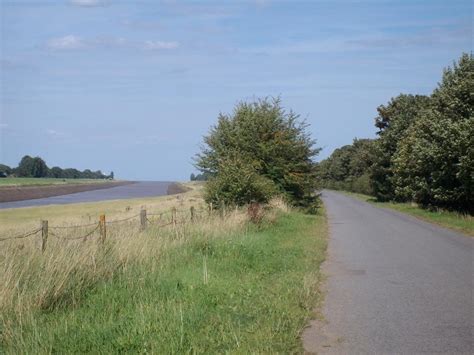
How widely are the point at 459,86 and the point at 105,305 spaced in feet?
84.1

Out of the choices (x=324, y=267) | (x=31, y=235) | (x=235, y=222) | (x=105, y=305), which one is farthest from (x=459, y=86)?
(x=105, y=305)

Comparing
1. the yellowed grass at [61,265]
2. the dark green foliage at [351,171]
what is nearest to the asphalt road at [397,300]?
the yellowed grass at [61,265]

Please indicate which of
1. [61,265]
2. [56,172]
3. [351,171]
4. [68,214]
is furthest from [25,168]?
[61,265]

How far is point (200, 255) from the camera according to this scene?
1288cm

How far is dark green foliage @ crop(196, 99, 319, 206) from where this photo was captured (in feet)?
99.3

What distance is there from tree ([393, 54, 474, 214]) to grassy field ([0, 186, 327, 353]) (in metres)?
16.3

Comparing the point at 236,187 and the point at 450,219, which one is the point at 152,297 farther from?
the point at 450,219

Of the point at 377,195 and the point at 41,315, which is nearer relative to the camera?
the point at 41,315

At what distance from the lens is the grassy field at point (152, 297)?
6.64 meters

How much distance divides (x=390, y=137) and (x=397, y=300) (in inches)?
1726

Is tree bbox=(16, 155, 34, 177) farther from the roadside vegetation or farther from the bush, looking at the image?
the roadside vegetation

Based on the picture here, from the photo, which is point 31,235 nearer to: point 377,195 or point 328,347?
point 328,347

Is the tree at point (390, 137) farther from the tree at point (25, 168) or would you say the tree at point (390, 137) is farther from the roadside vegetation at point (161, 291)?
the tree at point (25, 168)

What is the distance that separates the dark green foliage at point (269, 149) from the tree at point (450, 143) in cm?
659
